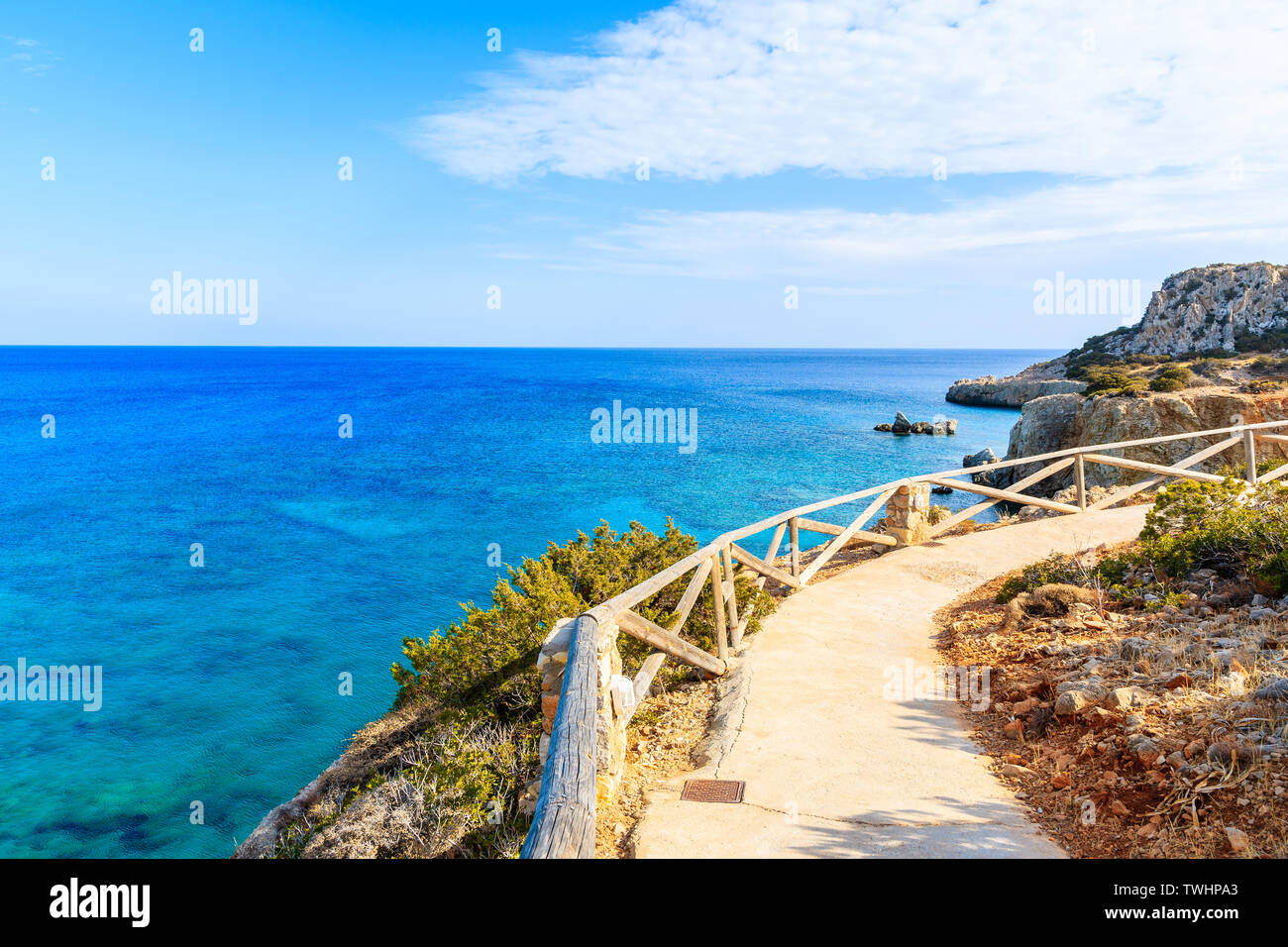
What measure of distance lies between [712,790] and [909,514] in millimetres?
8708

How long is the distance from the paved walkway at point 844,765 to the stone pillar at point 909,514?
281cm

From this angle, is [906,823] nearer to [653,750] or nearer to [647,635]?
[653,750]

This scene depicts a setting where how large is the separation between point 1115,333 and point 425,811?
8971 centimetres

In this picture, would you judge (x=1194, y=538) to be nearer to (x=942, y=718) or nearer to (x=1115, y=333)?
(x=942, y=718)

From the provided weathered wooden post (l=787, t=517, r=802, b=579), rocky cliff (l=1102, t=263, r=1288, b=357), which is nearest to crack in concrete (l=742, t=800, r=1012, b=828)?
weathered wooden post (l=787, t=517, r=802, b=579)

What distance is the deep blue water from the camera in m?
14.5

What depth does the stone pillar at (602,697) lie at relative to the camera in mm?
5070

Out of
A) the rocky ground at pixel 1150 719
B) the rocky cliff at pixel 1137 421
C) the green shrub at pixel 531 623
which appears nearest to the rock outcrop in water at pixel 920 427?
the rocky cliff at pixel 1137 421

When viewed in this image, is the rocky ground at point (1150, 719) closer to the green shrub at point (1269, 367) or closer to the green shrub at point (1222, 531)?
the green shrub at point (1222, 531)

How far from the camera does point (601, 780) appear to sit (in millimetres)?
5016

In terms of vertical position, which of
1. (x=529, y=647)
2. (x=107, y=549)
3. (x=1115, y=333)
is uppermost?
(x=1115, y=333)

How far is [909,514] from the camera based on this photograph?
12680 mm

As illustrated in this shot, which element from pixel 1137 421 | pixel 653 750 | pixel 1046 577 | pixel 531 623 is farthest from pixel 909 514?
pixel 1137 421
